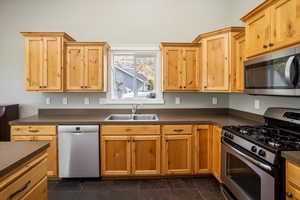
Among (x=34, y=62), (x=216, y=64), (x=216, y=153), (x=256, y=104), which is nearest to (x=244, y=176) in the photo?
(x=216, y=153)

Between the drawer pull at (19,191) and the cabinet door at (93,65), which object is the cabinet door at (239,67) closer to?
the cabinet door at (93,65)

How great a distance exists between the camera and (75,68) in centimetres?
318

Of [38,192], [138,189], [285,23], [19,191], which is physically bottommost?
[138,189]

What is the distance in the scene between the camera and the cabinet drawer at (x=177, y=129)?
9.40ft

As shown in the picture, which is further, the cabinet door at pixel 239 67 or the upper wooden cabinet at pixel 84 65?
the upper wooden cabinet at pixel 84 65

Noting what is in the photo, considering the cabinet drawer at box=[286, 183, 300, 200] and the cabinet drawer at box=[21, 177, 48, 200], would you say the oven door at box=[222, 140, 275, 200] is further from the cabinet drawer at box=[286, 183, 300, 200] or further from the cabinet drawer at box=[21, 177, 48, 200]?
the cabinet drawer at box=[21, 177, 48, 200]

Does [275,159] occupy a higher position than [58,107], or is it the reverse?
[58,107]

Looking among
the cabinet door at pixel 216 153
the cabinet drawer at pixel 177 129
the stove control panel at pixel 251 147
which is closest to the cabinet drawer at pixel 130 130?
the cabinet drawer at pixel 177 129

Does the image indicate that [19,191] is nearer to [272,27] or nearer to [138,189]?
[138,189]

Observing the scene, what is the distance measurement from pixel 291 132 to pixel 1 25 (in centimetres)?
459

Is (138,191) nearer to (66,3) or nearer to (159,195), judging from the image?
(159,195)

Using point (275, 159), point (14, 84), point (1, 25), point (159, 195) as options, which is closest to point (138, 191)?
point (159, 195)

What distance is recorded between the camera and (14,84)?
3.50 metres

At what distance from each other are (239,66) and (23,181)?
2.69m
